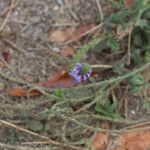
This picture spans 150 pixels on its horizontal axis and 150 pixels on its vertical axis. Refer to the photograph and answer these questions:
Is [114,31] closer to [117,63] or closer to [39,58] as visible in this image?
[117,63]

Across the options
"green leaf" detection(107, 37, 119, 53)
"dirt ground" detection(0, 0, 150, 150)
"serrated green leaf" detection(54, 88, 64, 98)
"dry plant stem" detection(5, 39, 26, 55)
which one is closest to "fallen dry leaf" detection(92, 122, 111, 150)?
"dirt ground" detection(0, 0, 150, 150)

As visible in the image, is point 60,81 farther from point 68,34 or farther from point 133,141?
point 133,141

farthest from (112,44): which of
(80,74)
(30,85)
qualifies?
(30,85)

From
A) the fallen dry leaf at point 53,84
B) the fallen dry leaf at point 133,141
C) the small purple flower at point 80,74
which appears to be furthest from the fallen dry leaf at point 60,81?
the fallen dry leaf at point 133,141

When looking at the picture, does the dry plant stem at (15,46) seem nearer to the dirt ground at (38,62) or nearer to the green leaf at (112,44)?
the dirt ground at (38,62)

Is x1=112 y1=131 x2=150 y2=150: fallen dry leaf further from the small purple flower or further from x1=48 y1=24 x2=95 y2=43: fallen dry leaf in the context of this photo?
x1=48 y1=24 x2=95 y2=43: fallen dry leaf

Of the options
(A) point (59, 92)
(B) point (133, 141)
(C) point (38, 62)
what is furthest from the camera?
(C) point (38, 62)
